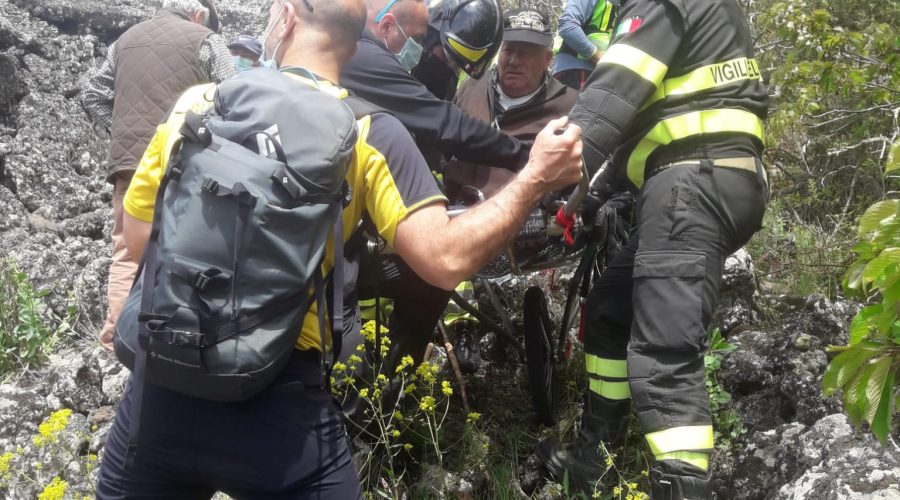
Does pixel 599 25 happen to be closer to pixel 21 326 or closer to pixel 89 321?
pixel 89 321

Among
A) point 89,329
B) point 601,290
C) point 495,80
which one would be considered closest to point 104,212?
point 89,329

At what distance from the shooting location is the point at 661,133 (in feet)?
8.74

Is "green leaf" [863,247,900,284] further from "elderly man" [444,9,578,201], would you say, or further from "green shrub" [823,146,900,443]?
"elderly man" [444,9,578,201]

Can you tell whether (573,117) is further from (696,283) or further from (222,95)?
(222,95)

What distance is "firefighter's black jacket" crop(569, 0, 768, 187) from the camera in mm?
2525

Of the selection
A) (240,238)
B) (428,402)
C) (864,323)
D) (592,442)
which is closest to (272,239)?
(240,238)

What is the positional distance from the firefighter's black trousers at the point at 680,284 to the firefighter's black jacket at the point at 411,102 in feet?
2.86

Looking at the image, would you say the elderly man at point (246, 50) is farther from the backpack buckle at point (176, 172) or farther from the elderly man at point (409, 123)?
the backpack buckle at point (176, 172)

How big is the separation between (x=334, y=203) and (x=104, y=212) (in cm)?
480

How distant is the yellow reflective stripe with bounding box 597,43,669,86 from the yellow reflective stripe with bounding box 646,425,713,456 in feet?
3.78

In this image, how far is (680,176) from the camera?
2613mm

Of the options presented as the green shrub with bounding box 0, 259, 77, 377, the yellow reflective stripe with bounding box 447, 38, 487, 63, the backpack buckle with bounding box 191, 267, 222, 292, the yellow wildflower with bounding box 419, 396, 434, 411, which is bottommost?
the green shrub with bounding box 0, 259, 77, 377

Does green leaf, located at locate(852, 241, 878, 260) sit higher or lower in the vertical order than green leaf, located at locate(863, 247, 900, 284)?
lower

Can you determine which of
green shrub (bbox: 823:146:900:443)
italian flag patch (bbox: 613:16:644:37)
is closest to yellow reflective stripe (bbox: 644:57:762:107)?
italian flag patch (bbox: 613:16:644:37)
